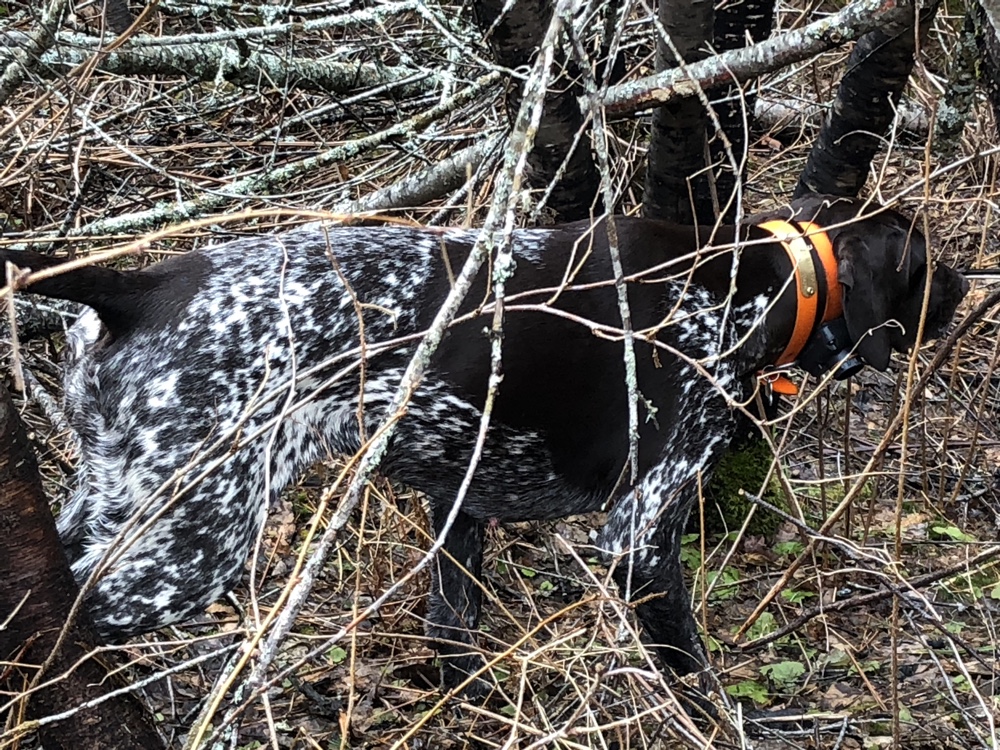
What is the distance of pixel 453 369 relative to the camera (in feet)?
11.7

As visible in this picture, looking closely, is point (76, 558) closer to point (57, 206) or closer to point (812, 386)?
point (57, 206)

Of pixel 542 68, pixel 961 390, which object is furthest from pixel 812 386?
pixel 542 68

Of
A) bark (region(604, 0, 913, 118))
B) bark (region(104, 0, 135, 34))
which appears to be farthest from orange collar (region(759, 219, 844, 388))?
bark (region(104, 0, 135, 34))

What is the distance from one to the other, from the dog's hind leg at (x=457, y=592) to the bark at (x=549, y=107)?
4.40 ft

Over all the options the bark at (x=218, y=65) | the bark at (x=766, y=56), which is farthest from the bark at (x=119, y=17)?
the bark at (x=766, y=56)

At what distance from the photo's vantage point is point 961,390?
5.56 meters

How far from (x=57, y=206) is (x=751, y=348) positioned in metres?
3.72

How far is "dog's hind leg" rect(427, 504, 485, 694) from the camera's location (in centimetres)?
429

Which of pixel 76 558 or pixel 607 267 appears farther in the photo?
pixel 607 267

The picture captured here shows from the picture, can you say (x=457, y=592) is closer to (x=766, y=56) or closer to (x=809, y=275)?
(x=809, y=275)

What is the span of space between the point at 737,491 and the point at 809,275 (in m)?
1.52

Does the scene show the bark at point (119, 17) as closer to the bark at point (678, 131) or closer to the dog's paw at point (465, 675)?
the bark at point (678, 131)

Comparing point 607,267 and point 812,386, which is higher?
point 607,267

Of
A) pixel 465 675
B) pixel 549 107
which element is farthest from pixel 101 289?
pixel 465 675
